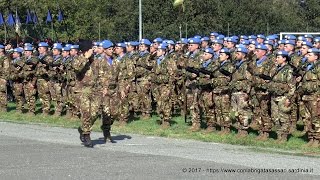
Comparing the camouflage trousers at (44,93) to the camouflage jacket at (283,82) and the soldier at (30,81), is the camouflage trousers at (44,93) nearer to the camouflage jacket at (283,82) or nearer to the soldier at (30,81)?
the soldier at (30,81)

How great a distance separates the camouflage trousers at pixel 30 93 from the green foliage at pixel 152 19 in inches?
359

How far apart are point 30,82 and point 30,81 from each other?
0.11 feet

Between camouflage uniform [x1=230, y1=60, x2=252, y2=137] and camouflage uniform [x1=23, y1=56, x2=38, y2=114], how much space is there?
711 centimetres

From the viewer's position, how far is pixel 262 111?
1427cm

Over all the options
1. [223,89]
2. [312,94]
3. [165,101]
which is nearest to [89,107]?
[223,89]

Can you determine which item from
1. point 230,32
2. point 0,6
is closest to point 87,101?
point 230,32

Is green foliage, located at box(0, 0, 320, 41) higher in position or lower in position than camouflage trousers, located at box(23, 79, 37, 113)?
higher

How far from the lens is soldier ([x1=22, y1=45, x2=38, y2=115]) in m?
19.5

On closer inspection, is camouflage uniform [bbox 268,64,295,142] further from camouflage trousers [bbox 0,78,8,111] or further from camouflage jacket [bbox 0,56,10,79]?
camouflage trousers [bbox 0,78,8,111]

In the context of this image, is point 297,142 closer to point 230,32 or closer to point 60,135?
point 60,135

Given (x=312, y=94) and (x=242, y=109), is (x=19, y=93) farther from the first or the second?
(x=312, y=94)

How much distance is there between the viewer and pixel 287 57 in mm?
13938

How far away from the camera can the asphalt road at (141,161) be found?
32.8 feet

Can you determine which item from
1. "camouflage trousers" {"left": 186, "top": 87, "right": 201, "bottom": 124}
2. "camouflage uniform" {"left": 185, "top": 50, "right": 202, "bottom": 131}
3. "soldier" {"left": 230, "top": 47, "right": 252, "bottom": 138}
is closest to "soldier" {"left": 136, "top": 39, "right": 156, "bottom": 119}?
"camouflage uniform" {"left": 185, "top": 50, "right": 202, "bottom": 131}
